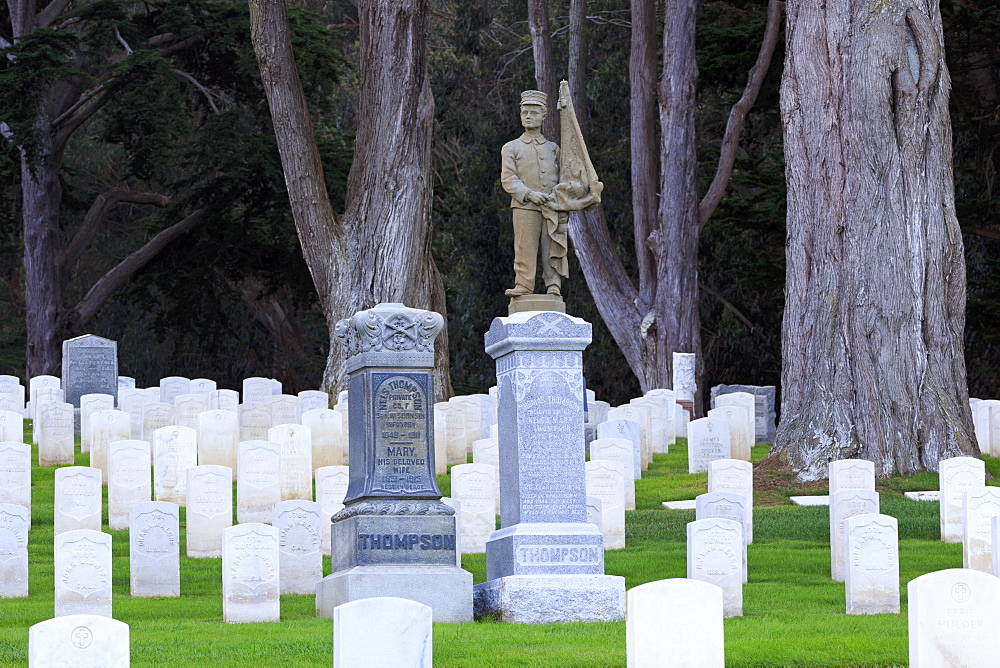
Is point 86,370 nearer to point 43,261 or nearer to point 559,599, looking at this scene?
point 43,261

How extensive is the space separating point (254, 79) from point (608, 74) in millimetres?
7669

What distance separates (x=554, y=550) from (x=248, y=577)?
206cm

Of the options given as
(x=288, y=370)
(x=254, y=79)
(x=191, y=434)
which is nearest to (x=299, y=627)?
(x=191, y=434)

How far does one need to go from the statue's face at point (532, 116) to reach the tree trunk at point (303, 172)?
11.3 meters

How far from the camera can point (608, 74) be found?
33.2m

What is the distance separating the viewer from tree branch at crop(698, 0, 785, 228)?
25484 mm

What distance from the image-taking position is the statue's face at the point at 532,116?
11.8 metres

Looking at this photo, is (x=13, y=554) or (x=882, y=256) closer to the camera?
(x=13, y=554)

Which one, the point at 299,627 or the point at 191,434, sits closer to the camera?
the point at 299,627

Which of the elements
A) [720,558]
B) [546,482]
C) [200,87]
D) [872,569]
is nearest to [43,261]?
[200,87]

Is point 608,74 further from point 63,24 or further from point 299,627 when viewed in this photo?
point 299,627

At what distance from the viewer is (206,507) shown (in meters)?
12.8

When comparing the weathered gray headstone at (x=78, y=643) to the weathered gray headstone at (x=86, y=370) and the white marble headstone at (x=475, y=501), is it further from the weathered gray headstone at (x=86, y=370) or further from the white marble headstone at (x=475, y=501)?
the weathered gray headstone at (x=86, y=370)

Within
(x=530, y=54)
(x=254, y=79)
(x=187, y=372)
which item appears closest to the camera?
(x=254, y=79)
